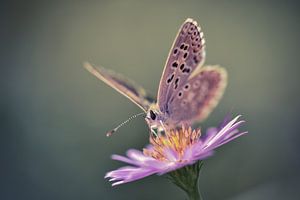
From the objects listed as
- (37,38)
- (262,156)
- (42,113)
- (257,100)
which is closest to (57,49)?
(37,38)

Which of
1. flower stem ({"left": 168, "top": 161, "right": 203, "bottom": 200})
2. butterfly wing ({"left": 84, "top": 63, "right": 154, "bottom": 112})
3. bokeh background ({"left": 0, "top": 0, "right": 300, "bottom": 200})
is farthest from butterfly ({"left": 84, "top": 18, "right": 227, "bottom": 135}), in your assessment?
bokeh background ({"left": 0, "top": 0, "right": 300, "bottom": 200})

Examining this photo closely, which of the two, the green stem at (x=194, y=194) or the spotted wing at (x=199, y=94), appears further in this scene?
the spotted wing at (x=199, y=94)

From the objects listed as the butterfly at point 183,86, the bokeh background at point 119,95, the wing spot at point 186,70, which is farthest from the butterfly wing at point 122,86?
the bokeh background at point 119,95

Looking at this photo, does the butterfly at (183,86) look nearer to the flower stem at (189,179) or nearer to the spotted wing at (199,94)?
the spotted wing at (199,94)

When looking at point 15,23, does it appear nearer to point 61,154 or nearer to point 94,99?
point 94,99

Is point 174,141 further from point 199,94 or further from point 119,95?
point 119,95

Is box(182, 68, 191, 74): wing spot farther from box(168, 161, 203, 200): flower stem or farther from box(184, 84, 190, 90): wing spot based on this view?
box(168, 161, 203, 200): flower stem

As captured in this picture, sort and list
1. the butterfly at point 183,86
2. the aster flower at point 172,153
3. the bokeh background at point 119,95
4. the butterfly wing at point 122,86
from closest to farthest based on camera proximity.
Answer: the aster flower at point 172,153 < the butterfly wing at point 122,86 < the butterfly at point 183,86 < the bokeh background at point 119,95
